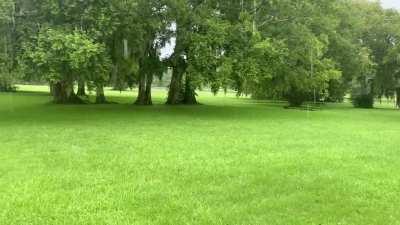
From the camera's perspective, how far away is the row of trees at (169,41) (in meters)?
18.7

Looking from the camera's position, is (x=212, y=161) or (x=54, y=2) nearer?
(x=212, y=161)

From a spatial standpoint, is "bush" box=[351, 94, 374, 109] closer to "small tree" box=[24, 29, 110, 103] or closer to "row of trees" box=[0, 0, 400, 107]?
"row of trees" box=[0, 0, 400, 107]

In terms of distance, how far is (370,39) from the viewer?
4281 centimetres

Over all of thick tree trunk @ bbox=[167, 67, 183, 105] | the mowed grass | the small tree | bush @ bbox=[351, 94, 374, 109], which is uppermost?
the small tree

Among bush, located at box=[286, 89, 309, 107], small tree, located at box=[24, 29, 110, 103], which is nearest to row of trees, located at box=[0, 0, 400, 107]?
small tree, located at box=[24, 29, 110, 103]

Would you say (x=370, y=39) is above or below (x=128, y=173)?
above

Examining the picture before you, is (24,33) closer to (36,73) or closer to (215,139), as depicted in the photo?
(36,73)

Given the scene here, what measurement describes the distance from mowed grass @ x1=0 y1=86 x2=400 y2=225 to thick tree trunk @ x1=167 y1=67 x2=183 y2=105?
47.3 ft

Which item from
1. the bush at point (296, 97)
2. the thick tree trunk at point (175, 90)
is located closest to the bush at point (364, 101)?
the bush at point (296, 97)

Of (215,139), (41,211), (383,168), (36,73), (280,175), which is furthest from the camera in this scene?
(36,73)

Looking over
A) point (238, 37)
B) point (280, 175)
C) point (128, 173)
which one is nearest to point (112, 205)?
point (128, 173)

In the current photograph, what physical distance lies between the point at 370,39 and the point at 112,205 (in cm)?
4021

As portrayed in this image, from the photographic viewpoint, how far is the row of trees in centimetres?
1872

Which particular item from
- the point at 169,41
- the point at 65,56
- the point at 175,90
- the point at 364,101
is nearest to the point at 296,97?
the point at 364,101
